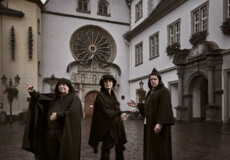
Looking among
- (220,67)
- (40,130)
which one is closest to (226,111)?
(220,67)

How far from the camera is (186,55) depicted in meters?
18.5

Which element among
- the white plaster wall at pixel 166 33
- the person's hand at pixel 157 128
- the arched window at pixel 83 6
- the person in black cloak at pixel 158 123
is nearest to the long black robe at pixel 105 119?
the person in black cloak at pixel 158 123

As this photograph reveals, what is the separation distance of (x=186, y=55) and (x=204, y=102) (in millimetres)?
3954

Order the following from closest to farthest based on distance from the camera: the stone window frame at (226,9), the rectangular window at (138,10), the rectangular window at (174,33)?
the stone window frame at (226,9) < the rectangular window at (174,33) < the rectangular window at (138,10)

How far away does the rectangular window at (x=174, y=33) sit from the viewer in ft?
66.8

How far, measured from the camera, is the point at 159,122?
449 cm

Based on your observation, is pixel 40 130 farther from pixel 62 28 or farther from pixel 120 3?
pixel 120 3

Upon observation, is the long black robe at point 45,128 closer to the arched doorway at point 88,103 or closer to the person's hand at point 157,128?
the person's hand at point 157,128

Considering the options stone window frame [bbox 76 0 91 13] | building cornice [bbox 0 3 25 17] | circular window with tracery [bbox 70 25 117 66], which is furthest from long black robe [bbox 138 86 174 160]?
stone window frame [bbox 76 0 91 13]

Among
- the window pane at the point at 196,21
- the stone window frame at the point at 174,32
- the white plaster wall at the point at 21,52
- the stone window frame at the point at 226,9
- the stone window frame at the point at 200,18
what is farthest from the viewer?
the white plaster wall at the point at 21,52

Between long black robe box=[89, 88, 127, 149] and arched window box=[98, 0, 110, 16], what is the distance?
23.7 m

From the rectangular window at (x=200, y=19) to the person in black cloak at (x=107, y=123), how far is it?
13685 millimetres

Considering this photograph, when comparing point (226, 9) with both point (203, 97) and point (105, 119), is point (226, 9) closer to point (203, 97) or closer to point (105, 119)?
point (203, 97)

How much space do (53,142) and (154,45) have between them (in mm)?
20186
